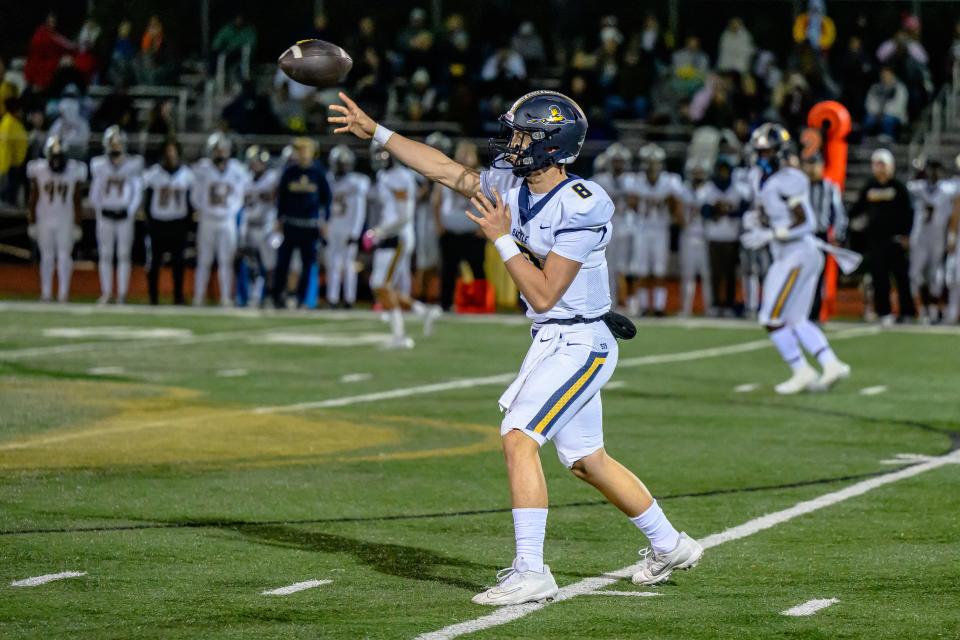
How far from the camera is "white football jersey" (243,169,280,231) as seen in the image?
22109 mm

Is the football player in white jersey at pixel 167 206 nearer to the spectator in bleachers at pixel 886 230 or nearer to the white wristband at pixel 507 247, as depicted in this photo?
the spectator in bleachers at pixel 886 230

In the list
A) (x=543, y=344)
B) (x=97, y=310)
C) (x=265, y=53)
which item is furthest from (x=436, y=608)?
(x=265, y=53)

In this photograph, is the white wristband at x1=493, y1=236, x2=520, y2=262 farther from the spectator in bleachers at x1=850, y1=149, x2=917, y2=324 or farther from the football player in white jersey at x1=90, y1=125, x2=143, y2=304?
the football player in white jersey at x1=90, y1=125, x2=143, y2=304

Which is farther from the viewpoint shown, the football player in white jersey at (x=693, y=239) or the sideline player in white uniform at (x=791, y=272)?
the football player in white jersey at (x=693, y=239)

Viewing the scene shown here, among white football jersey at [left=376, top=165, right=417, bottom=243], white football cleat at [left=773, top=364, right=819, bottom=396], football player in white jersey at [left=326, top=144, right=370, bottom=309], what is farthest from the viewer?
football player in white jersey at [left=326, top=144, right=370, bottom=309]

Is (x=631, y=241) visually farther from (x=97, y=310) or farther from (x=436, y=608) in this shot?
(x=436, y=608)

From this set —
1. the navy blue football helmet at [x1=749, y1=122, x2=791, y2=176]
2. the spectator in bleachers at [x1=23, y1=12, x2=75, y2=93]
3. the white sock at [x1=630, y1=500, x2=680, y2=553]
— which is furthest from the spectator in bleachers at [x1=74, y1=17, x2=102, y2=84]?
the white sock at [x1=630, y1=500, x2=680, y2=553]

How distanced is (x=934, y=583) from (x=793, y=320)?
688 centimetres

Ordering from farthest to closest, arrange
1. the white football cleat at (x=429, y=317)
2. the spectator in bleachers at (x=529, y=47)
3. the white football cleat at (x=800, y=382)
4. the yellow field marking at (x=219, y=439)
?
1. the spectator in bleachers at (x=529, y=47)
2. the white football cleat at (x=429, y=317)
3. the white football cleat at (x=800, y=382)
4. the yellow field marking at (x=219, y=439)

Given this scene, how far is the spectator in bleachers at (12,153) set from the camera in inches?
1024

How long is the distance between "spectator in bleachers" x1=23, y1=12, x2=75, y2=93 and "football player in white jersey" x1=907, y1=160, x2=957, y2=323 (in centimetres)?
1470

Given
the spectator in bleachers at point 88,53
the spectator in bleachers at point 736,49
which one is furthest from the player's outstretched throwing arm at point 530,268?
the spectator in bleachers at point 88,53

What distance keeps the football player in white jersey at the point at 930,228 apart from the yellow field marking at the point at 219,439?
11495 millimetres

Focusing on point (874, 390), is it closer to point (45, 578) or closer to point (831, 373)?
point (831, 373)
